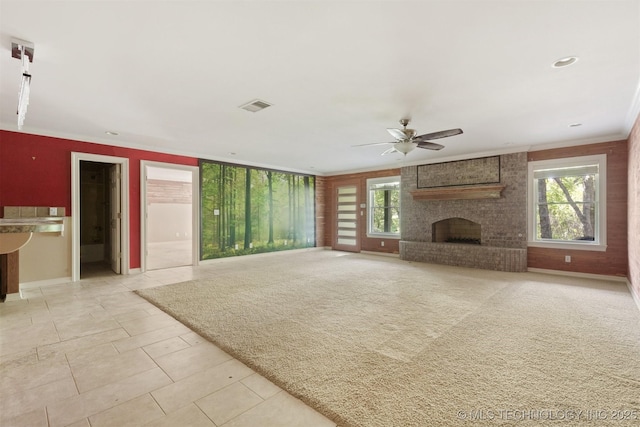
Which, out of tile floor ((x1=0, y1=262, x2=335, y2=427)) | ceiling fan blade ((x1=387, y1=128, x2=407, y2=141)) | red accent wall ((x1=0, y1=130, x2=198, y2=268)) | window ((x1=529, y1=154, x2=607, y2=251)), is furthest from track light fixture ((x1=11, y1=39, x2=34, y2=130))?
window ((x1=529, y1=154, x2=607, y2=251))

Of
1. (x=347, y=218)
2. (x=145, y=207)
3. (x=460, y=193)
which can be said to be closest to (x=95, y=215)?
(x=145, y=207)

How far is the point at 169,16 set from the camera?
1.95 m

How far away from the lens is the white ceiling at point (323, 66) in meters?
1.93

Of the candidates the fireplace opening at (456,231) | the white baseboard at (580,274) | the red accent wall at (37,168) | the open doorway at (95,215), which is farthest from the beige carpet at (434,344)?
the open doorway at (95,215)

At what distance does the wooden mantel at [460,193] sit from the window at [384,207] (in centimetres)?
90

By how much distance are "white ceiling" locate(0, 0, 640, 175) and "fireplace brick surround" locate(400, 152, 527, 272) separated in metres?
1.42

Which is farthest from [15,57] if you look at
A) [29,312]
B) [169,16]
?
[29,312]

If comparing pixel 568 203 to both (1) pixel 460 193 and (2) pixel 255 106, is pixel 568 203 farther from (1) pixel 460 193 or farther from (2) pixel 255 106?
(2) pixel 255 106

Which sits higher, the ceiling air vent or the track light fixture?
the ceiling air vent

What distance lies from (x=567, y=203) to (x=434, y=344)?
16.4 feet

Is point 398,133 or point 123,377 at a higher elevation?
point 398,133

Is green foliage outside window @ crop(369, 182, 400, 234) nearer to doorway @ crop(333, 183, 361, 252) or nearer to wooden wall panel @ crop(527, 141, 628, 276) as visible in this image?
doorway @ crop(333, 183, 361, 252)

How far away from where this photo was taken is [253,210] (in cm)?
764

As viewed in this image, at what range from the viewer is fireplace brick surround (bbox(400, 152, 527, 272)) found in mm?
5871
